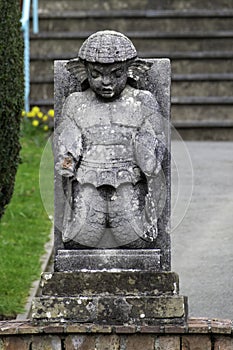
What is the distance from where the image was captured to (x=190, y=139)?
14.1 m

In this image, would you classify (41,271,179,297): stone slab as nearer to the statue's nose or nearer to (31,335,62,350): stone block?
(31,335,62,350): stone block

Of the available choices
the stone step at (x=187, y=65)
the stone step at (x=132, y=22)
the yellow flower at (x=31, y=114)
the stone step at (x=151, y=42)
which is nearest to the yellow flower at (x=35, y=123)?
the yellow flower at (x=31, y=114)

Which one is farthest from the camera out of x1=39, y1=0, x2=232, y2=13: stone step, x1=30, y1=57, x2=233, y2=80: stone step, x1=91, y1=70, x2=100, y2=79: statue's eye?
x1=39, y1=0, x2=232, y2=13: stone step

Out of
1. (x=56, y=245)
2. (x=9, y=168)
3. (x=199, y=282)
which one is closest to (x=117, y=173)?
(x=56, y=245)

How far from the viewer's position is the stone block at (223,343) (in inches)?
218

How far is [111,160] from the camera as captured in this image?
5719 mm

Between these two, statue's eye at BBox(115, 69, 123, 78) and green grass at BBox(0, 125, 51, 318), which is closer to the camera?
statue's eye at BBox(115, 69, 123, 78)

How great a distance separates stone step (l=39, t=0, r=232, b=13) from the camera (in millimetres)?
14930

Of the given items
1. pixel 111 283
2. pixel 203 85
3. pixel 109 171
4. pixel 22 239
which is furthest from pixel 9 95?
pixel 203 85

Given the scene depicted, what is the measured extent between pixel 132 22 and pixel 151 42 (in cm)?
44

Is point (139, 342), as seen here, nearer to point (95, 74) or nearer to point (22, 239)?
point (95, 74)

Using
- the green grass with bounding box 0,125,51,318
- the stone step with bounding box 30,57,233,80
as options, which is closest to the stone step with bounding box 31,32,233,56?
the stone step with bounding box 30,57,233,80

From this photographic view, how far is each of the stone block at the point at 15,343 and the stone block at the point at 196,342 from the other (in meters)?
0.77

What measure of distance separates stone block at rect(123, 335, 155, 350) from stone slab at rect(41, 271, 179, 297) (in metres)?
0.22
